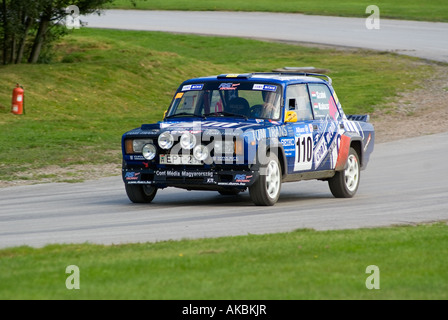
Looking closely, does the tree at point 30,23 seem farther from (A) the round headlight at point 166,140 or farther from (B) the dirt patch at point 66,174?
(A) the round headlight at point 166,140

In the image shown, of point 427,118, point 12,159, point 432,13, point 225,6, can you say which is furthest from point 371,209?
point 225,6

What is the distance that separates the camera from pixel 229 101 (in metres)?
13.8

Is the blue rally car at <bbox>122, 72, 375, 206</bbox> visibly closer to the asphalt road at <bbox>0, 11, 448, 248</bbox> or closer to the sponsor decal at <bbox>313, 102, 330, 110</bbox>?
the sponsor decal at <bbox>313, 102, 330, 110</bbox>

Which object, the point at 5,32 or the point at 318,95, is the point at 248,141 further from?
the point at 5,32

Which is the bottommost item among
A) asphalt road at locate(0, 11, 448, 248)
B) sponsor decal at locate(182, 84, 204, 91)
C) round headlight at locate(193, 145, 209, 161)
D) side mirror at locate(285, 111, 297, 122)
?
asphalt road at locate(0, 11, 448, 248)

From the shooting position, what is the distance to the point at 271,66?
3516 centimetres

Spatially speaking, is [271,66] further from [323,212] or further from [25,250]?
[25,250]

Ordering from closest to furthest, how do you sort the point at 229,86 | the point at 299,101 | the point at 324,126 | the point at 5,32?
the point at 229,86, the point at 299,101, the point at 324,126, the point at 5,32

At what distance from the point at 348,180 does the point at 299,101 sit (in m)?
1.54

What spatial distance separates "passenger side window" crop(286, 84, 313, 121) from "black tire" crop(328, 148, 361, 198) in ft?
3.47

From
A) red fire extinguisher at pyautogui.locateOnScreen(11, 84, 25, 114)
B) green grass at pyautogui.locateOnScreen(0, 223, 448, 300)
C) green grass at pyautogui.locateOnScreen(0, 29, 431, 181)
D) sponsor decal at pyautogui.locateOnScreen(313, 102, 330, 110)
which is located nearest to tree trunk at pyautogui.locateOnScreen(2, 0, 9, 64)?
green grass at pyautogui.locateOnScreen(0, 29, 431, 181)

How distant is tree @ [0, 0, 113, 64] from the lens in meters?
26.7

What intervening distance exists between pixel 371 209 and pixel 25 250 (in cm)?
533

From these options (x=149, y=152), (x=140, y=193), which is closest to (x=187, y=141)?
(x=149, y=152)
